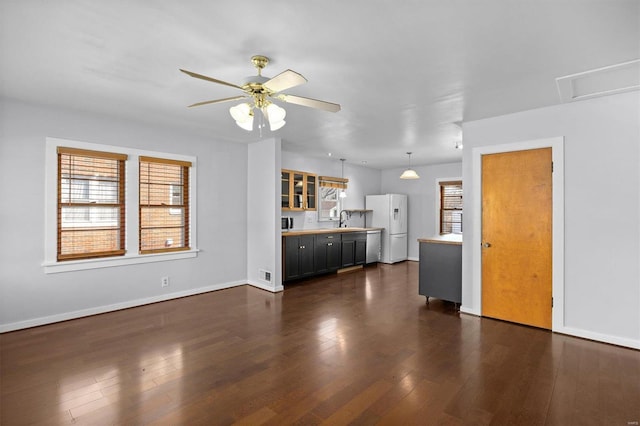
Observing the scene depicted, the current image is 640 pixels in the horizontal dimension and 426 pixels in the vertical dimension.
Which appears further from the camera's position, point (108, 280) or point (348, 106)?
point (108, 280)

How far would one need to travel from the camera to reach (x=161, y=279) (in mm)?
4789

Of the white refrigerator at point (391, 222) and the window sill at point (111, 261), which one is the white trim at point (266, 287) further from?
the white refrigerator at point (391, 222)

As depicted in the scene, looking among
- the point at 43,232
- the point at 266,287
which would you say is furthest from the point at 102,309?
the point at 266,287

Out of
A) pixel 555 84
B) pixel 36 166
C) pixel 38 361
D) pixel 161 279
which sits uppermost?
pixel 555 84

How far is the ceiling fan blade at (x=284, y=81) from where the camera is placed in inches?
81.7

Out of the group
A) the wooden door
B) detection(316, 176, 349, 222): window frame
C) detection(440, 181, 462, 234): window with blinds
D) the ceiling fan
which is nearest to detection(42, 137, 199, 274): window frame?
the ceiling fan

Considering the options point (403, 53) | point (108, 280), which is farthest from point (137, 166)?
point (403, 53)

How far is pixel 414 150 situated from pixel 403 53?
400cm

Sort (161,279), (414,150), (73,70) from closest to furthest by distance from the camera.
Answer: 1. (73,70)
2. (161,279)
3. (414,150)

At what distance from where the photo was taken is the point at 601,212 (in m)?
3.33

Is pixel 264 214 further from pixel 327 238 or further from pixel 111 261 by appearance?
pixel 111 261

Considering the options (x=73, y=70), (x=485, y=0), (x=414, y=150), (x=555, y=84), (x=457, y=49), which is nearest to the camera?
(x=485, y=0)

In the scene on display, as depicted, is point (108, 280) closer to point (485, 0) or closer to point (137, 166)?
point (137, 166)

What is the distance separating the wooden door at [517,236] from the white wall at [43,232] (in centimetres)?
395
